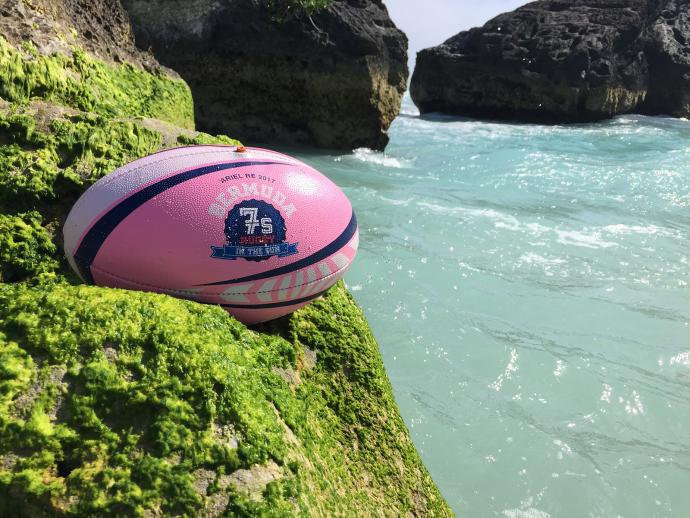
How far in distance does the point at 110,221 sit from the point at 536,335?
4161 mm

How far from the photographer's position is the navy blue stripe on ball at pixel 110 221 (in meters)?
2.38

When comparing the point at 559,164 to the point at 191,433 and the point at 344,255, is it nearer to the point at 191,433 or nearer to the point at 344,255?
the point at 344,255

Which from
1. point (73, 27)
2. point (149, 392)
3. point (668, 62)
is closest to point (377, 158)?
point (73, 27)

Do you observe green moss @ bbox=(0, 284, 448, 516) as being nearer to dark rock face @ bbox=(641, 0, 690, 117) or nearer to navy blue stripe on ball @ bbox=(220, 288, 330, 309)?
navy blue stripe on ball @ bbox=(220, 288, 330, 309)

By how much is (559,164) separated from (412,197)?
651 cm

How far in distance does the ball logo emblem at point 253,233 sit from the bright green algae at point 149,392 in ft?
0.96

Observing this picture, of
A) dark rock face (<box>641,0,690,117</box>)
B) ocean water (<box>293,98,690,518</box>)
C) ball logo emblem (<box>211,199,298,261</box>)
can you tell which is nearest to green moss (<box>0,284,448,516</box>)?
ball logo emblem (<box>211,199,298,261</box>)

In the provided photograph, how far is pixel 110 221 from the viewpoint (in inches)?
93.7

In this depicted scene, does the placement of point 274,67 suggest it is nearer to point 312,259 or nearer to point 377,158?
point 377,158

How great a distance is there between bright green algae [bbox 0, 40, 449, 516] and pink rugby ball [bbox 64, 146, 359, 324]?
19cm

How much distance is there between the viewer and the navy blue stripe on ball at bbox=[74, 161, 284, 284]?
238cm

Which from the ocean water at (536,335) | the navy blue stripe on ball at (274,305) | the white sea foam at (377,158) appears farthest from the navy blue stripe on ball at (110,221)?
the white sea foam at (377,158)

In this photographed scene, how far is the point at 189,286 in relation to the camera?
243cm

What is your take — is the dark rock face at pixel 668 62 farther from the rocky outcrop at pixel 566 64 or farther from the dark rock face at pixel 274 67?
the dark rock face at pixel 274 67
